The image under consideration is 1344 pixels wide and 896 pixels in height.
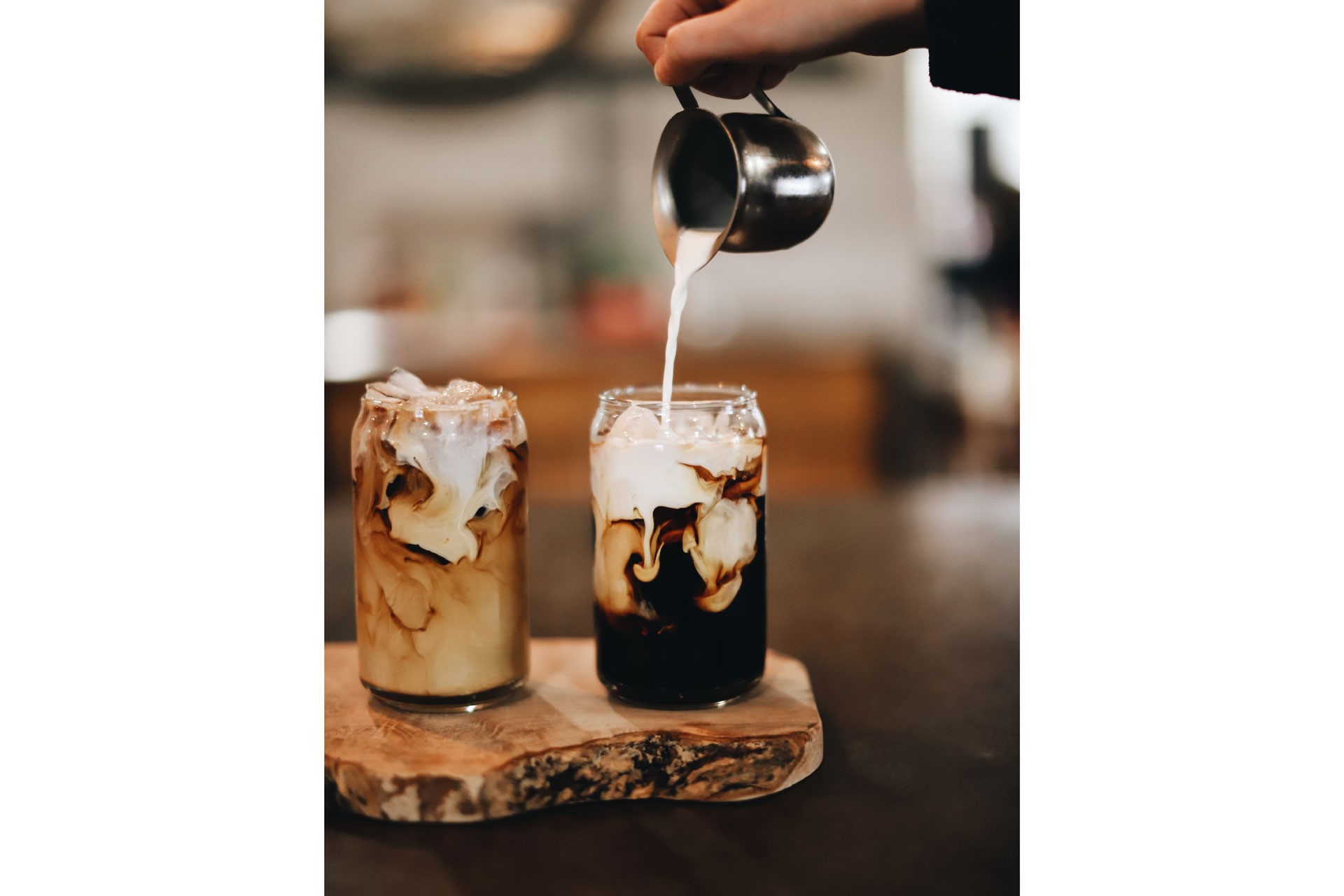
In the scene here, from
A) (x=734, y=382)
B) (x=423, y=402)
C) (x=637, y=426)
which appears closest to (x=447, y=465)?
(x=423, y=402)

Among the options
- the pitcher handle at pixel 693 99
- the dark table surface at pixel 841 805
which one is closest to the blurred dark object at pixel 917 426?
Answer: the dark table surface at pixel 841 805

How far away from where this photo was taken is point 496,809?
2.94 ft

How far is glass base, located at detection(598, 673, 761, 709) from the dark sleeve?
0.70 metres

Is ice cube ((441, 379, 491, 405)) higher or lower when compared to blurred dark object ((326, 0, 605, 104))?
lower

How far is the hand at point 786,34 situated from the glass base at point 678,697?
68 centimetres

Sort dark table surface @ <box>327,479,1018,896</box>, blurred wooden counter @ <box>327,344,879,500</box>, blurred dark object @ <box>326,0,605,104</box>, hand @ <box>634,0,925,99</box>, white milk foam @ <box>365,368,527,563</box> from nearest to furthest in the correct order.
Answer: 1. dark table surface @ <box>327,479,1018,896</box>
2. white milk foam @ <box>365,368,527,563</box>
3. hand @ <box>634,0,925,99</box>
4. blurred wooden counter @ <box>327,344,879,500</box>
5. blurred dark object @ <box>326,0,605,104</box>

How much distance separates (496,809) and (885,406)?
3.20 m

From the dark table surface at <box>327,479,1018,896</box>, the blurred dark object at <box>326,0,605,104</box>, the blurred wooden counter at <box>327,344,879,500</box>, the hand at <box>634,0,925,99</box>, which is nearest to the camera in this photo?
the dark table surface at <box>327,479,1018,896</box>

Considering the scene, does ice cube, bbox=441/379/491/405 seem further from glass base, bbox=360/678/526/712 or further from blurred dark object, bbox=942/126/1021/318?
blurred dark object, bbox=942/126/1021/318

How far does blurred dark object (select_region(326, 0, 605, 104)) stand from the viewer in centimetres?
404

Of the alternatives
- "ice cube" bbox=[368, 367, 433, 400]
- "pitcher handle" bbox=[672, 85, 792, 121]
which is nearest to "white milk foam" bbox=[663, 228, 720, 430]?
"pitcher handle" bbox=[672, 85, 792, 121]

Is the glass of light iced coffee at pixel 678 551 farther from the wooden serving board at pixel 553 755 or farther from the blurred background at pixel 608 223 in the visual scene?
the blurred background at pixel 608 223

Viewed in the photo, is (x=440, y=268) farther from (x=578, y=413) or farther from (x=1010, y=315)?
(x=1010, y=315)

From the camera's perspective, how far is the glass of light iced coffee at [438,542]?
101 cm
